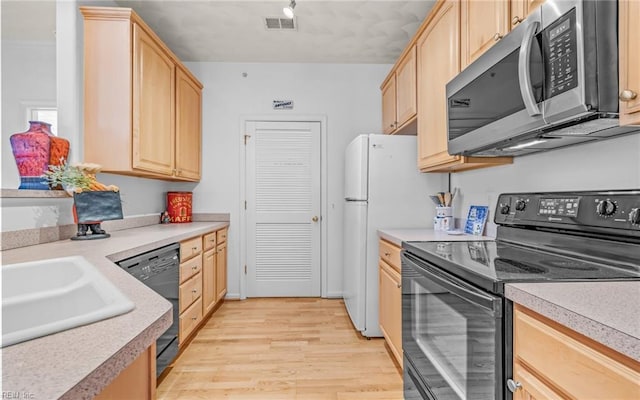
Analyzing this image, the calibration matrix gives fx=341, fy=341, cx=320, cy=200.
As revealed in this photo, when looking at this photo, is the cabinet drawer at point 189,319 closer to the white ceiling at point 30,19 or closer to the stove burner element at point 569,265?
the white ceiling at point 30,19

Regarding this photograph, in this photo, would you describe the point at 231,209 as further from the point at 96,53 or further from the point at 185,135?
the point at 96,53

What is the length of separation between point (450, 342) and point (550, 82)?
0.97m

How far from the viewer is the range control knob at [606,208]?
1156mm

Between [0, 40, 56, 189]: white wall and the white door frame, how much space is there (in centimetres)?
179

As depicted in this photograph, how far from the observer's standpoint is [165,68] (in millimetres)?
2736

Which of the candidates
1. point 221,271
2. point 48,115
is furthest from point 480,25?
point 221,271

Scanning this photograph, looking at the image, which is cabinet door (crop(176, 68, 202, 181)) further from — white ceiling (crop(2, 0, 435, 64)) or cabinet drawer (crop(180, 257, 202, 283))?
cabinet drawer (crop(180, 257, 202, 283))

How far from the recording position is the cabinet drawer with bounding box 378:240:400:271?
2.12 m

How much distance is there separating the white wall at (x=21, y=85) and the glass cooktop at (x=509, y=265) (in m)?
2.33

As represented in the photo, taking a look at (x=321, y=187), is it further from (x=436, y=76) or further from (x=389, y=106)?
(x=436, y=76)

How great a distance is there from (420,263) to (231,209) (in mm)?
2626

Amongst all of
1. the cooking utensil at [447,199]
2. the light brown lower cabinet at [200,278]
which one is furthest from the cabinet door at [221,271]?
the cooking utensil at [447,199]

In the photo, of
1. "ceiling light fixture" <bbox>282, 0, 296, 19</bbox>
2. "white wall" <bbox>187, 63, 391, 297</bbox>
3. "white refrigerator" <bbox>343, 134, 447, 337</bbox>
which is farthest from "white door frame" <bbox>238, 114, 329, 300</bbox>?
"ceiling light fixture" <bbox>282, 0, 296, 19</bbox>

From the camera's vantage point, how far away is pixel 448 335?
4.20ft
